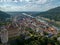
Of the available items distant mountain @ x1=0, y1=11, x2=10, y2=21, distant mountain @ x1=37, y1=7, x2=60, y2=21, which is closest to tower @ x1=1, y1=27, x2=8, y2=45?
distant mountain @ x1=0, y1=11, x2=10, y2=21

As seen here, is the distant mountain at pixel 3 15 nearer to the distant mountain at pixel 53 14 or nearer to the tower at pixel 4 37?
the tower at pixel 4 37

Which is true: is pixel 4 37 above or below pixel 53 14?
below

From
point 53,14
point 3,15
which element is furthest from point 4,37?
point 53,14

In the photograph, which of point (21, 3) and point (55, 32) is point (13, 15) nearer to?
point (21, 3)

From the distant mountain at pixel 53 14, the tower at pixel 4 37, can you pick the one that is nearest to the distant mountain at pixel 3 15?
the tower at pixel 4 37

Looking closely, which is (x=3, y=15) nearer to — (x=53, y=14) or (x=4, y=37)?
(x=4, y=37)

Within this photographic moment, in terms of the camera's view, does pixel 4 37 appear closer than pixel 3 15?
Yes

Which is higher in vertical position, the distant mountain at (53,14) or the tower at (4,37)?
the distant mountain at (53,14)

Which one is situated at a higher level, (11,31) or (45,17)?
(45,17)

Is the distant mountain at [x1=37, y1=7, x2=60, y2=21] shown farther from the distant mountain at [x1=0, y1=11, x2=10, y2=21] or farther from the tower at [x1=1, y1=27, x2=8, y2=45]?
the tower at [x1=1, y1=27, x2=8, y2=45]

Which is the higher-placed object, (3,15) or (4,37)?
(3,15)

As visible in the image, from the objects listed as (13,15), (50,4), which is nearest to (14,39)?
(13,15)
